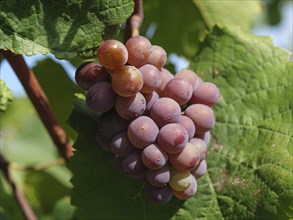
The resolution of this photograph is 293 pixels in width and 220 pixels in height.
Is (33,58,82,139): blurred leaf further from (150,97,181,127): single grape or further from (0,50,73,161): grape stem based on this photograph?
(150,97,181,127): single grape

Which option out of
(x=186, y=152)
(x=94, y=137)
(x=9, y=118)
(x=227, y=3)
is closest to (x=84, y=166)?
(x=94, y=137)

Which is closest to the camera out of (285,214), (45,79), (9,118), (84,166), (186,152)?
(186,152)

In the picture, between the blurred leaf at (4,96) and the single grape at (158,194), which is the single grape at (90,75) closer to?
the blurred leaf at (4,96)

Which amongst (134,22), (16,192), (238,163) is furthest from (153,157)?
(16,192)

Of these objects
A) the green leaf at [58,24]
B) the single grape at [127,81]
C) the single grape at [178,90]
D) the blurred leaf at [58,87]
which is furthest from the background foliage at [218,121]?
the blurred leaf at [58,87]

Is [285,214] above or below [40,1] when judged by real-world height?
below

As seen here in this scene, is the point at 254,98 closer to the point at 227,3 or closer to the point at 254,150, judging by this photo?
the point at 254,150

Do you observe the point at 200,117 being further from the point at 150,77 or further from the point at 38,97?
the point at 38,97
